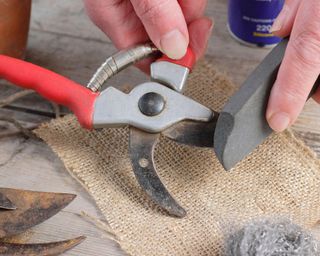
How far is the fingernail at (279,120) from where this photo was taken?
0.72m

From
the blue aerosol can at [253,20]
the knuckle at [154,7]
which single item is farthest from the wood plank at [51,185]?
the blue aerosol can at [253,20]

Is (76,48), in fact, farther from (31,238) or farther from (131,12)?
(31,238)

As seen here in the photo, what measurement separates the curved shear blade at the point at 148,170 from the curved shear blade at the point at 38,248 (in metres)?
0.11

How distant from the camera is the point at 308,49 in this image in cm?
69

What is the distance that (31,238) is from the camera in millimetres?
762

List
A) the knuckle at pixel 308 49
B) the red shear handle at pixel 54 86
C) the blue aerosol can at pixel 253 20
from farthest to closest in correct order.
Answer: the blue aerosol can at pixel 253 20 → the red shear handle at pixel 54 86 → the knuckle at pixel 308 49

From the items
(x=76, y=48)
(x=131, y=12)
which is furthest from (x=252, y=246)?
(x=76, y=48)

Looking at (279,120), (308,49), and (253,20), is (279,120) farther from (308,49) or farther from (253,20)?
(253,20)

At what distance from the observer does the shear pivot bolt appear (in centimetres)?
77

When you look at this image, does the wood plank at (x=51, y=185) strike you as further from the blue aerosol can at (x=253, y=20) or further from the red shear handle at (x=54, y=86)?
the blue aerosol can at (x=253, y=20)

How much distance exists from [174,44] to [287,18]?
0.47ft

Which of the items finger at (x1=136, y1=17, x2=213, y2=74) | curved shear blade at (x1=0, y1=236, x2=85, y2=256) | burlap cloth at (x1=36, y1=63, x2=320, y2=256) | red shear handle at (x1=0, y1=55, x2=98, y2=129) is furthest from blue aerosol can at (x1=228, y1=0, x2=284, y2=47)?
curved shear blade at (x1=0, y1=236, x2=85, y2=256)

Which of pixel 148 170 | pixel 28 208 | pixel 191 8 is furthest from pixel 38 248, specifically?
pixel 191 8

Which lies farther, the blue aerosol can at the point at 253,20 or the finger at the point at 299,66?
the blue aerosol can at the point at 253,20
